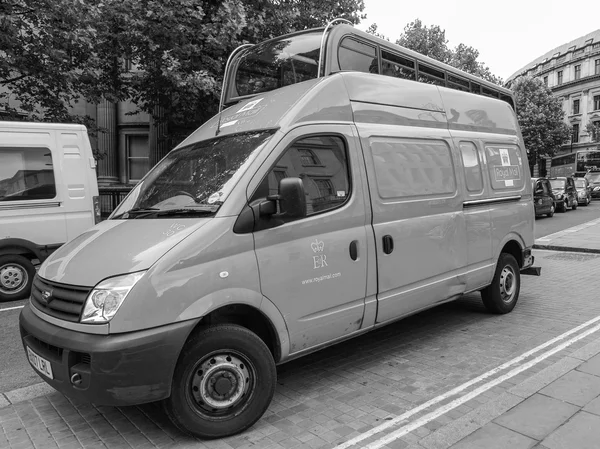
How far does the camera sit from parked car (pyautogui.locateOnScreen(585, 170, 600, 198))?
34438 mm

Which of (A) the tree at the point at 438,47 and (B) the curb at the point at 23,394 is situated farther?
(A) the tree at the point at 438,47

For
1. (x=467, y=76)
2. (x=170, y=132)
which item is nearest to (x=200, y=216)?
(x=467, y=76)

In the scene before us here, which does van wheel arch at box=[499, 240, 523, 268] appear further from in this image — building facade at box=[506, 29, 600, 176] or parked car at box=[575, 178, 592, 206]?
building facade at box=[506, 29, 600, 176]

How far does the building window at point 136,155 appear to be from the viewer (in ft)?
66.4

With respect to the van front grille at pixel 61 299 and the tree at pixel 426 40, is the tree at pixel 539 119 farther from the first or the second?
the van front grille at pixel 61 299

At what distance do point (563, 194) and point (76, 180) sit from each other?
23572mm

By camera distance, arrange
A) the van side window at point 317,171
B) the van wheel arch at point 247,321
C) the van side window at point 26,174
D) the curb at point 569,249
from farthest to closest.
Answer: the curb at point 569,249 → the van side window at point 26,174 → the van side window at point 317,171 → the van wheel arch at point 247,321

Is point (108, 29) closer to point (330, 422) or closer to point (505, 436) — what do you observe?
point (330, 422)

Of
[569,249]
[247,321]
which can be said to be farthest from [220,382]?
[569,249]

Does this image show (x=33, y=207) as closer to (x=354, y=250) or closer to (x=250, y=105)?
(x=250, y=105)

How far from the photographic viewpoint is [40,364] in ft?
10.4

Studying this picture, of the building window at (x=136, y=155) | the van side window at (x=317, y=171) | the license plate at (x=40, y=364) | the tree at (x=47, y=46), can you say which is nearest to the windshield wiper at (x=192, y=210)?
the van side window at (x=317, y=171)

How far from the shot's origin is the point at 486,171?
18.9 ft

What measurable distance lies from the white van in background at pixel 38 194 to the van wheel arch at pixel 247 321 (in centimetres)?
535
